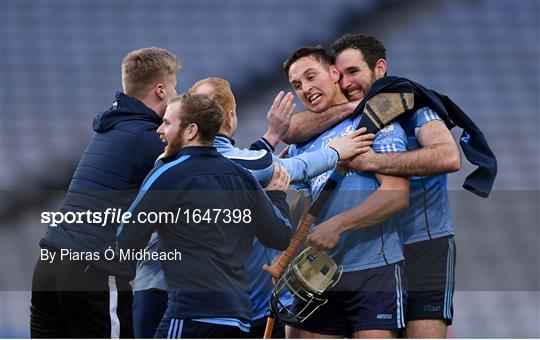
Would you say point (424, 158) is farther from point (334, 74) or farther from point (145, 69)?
point (145, 69)

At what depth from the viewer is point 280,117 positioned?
300cm

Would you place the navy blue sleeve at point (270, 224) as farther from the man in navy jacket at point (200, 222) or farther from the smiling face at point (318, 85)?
the smiling face at point (318, 85)

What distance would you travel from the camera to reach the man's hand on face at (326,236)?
9.24ft

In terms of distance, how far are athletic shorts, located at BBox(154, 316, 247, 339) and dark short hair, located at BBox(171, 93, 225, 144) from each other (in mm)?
485

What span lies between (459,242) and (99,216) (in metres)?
1.39

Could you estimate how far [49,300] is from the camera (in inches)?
118

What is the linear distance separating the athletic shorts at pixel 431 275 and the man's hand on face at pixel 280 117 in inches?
20.1

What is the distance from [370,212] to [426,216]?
0.24 metres

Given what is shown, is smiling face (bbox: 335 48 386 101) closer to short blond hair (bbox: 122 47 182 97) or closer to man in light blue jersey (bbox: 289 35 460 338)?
man in light blue jersey (bbox: 289 35 460 338)

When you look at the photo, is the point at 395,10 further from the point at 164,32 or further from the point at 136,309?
→ the point at 136,309

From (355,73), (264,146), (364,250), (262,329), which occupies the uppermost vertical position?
(355,73)

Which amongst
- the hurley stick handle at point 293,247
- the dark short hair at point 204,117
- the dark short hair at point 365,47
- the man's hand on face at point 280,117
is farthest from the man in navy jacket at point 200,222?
the dark short hair at point 365,47

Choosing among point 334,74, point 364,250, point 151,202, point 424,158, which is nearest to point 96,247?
point 151,202

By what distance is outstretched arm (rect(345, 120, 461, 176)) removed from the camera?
9.16 ft
